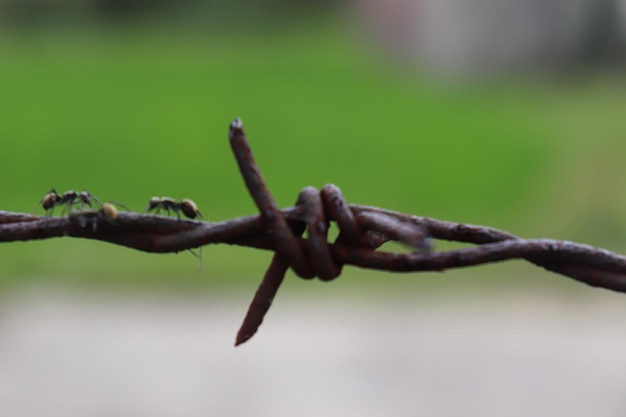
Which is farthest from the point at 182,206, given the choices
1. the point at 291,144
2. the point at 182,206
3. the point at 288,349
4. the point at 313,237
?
the point at 291,144

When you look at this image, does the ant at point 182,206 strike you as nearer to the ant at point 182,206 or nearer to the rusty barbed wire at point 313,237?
the ant at point 182,206

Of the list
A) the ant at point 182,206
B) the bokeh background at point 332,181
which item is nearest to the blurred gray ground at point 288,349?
the bokeh background at point 332,181

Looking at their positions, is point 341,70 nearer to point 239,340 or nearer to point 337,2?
point 337,2

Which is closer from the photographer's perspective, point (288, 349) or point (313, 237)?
point (313, 237)

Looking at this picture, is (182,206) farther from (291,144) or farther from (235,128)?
(291,144)

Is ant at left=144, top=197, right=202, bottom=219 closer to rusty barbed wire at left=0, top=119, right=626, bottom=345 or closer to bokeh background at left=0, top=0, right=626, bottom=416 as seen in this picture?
rusty barbed wire at left=0, top=119, right=626, bottom=345

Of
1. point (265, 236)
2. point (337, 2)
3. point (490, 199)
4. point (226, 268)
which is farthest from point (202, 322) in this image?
point (337, 2)
